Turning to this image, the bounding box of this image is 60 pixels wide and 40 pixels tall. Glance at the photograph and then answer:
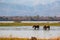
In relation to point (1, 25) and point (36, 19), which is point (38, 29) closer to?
point (36, 19)

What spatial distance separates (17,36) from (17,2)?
28.3 inches

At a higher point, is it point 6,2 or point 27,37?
point 6,2

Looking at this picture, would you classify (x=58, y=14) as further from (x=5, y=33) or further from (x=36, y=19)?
(x=5, y=33)

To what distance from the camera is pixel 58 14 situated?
7414 mm

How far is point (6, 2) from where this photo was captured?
294 inches

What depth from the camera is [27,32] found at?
24.5ft

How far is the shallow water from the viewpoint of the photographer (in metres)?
7.39

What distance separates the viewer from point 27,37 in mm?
7352

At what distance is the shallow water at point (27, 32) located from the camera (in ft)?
24.3

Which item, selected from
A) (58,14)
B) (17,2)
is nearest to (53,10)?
(58,14)

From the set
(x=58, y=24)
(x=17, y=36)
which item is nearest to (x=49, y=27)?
(x=58, y=24)

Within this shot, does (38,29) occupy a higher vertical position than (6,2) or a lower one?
lower

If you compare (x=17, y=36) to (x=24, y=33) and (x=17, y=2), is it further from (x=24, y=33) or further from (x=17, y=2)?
(x=17, y=2)

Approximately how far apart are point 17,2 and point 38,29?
2.47 feet
